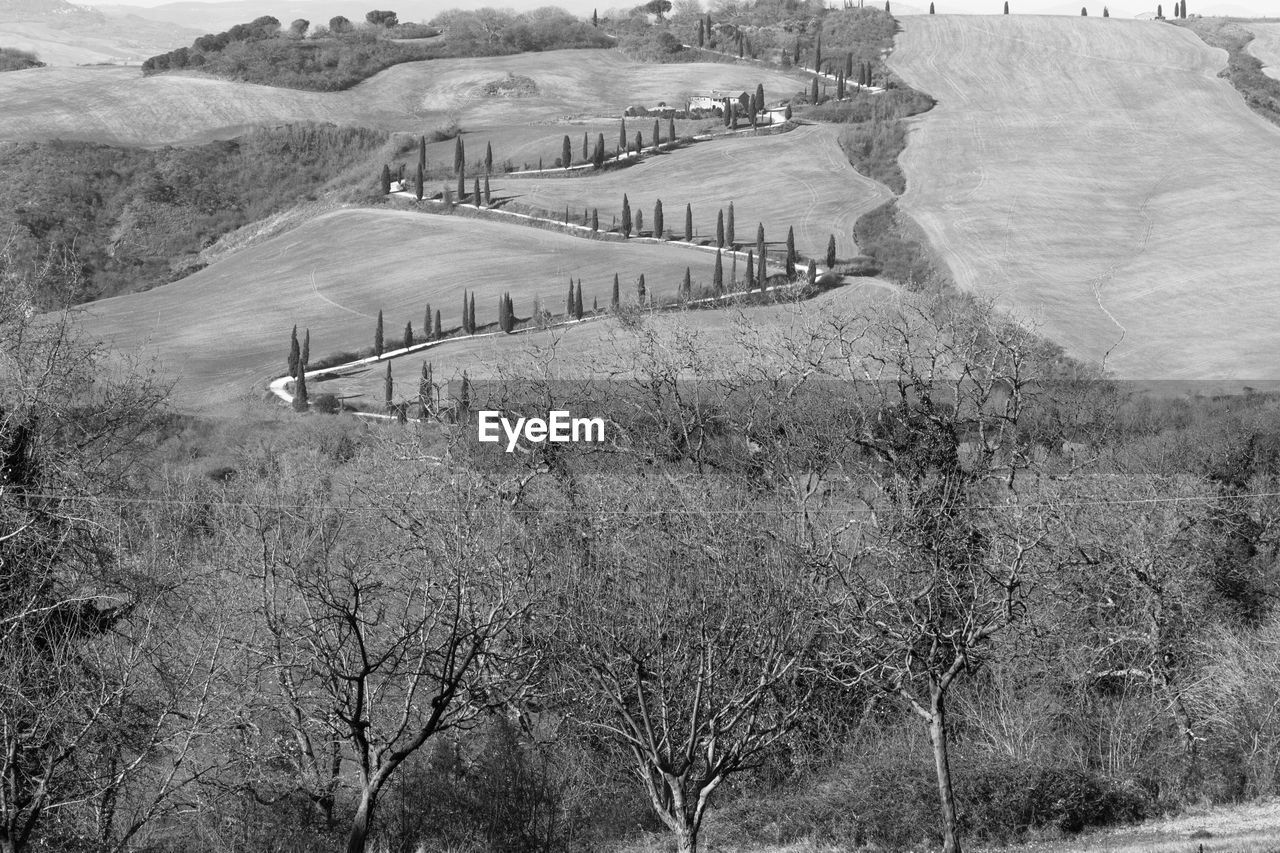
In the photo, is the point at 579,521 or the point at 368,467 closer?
the point at 579,521

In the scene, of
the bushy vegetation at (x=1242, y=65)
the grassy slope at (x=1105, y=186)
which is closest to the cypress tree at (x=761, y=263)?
the grassy slope at (x=1105, y=186)

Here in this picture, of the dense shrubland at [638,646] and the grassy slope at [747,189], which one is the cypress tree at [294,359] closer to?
the grassy slope at [747,189]

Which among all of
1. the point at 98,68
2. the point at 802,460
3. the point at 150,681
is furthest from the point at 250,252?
the point at 150,681

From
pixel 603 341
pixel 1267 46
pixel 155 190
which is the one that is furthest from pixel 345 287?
pixel 1267 46

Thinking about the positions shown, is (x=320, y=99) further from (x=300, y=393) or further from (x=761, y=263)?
(x=300, y=393)

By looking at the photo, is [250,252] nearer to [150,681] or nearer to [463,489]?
[463,489]

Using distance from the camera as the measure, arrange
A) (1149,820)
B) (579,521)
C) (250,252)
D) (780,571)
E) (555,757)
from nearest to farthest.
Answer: (1149,820) → (555,757) → (780,571) → (579,521) → (250,252)

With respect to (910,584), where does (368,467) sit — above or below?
below
